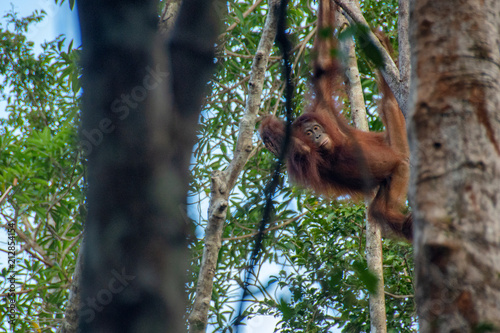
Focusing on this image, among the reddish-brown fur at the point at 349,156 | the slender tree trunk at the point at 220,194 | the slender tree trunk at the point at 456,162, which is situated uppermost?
the reddish-brown fur at the point at 349,156

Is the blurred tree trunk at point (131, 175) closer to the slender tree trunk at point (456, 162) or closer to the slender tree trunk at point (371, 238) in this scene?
the slender tree trunk at point (456, 162)

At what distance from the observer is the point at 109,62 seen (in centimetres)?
103

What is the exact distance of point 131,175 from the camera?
0.98 m

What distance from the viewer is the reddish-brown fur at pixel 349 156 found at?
13.9 ft

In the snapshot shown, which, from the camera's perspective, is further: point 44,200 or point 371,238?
point 44,200

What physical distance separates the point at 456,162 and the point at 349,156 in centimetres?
377

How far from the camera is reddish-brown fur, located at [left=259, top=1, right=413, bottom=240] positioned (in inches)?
Result: 166

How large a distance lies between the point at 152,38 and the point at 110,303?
549 mm

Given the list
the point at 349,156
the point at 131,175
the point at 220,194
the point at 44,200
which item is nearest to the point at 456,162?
the point at 131,175

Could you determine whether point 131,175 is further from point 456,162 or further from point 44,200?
point 44,200

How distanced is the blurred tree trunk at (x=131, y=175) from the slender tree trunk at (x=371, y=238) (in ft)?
5.95

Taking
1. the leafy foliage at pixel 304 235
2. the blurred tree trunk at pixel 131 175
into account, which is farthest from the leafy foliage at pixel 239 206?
the blurred tree trunk at pixel 131 175

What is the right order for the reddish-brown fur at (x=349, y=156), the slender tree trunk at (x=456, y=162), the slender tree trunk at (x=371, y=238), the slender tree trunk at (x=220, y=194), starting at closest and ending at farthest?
the slender tree trunk at (x=456, y=162)
the slender tree trunk at (x=220, y=194)
the slender tree trunk at (x=371, y=238)
the reddish-brown fur at (x=349, y=156)

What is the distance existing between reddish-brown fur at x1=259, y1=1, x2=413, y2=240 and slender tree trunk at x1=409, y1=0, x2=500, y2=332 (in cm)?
314
